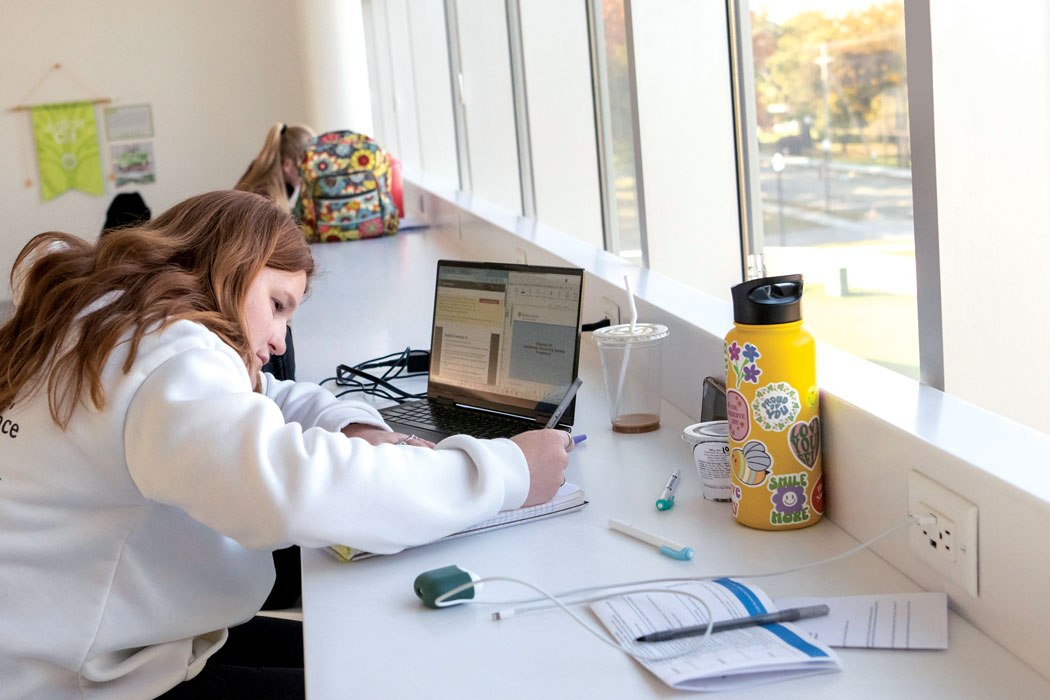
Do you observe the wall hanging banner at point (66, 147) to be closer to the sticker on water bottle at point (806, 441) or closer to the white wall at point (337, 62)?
the white wall at point (337, 62)

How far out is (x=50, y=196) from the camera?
25.5 feet

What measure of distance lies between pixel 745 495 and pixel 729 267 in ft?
4.33

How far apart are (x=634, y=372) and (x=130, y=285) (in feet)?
2.31

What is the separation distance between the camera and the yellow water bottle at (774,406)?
39.8 inches

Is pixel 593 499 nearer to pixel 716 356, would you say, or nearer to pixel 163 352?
pixel 716 356

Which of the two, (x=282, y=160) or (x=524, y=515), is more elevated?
(x=282, y=160)

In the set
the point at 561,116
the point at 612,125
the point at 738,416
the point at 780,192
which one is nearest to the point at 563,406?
the point at 738,416

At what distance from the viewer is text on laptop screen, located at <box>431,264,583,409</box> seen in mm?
1439

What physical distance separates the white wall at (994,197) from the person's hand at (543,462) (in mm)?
443

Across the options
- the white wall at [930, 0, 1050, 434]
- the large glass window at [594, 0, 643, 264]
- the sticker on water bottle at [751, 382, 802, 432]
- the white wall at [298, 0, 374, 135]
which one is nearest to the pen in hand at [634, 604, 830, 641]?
the sticker on water bottle at [751, 382, 802, 432]

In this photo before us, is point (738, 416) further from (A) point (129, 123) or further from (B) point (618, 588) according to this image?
(A) point (129, 123)

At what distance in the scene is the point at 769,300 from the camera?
3.35 ft

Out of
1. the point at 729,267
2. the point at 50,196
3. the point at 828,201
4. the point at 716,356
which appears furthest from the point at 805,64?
the point at 716,356

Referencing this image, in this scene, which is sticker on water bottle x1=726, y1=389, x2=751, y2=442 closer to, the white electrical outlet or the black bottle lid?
the black bottle lid
